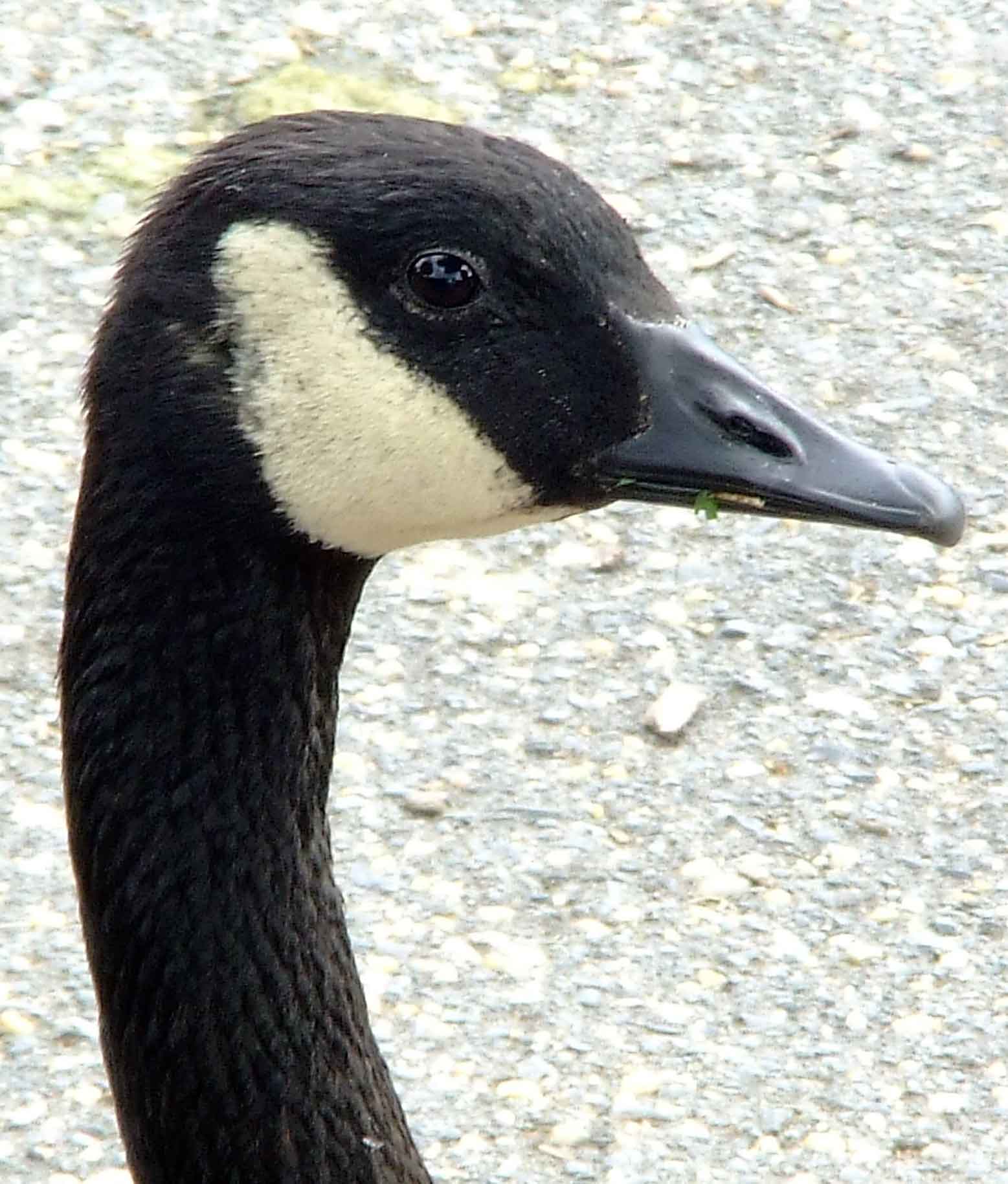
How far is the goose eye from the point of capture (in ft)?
7.11

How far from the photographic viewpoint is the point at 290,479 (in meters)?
2.14

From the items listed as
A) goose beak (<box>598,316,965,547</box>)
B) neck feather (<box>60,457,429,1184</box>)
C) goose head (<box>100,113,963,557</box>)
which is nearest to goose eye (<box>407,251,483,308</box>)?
goose head (<box>100,113,963,557</box>)

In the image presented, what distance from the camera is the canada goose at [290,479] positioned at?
213 cm

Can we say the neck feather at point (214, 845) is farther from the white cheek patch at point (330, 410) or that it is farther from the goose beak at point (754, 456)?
the goose beak at point (754, 456)

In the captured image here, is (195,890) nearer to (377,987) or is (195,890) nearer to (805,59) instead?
(377,987)

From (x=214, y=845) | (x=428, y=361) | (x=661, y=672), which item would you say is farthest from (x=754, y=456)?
(x=661, y=672)

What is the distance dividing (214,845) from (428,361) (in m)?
0.53

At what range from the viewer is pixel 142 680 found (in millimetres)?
2219

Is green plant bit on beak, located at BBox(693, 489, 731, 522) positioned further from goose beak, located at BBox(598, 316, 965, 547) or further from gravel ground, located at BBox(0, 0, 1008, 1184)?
gravel ground, located at BBox(0, 0, 1008, 1184)

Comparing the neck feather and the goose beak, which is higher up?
the goose beak

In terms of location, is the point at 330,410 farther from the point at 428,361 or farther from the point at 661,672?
the point at 661,672

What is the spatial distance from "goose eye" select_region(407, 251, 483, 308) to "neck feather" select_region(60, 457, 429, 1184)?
0.27 m

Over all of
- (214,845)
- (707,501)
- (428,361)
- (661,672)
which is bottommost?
(661,672)

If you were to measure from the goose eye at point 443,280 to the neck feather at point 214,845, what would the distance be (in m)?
0.27
